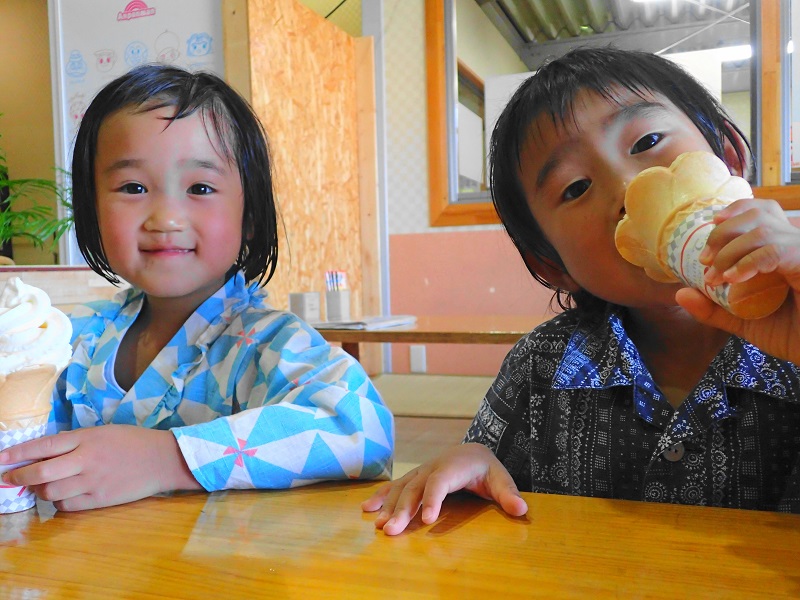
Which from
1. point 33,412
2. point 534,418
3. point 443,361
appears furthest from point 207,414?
point 443,361

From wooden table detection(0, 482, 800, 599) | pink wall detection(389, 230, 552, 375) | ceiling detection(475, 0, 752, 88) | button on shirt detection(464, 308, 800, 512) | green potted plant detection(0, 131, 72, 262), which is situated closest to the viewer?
wooden table detection(0, 482, 800, 599)

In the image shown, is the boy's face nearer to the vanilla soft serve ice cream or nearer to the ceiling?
A: the vanilla soft serve ice cream

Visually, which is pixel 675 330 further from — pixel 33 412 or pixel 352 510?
pixel 33 412

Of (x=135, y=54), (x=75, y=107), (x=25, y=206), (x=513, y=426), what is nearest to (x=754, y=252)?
(x=513, y=426)

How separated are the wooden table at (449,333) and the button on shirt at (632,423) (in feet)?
3.93

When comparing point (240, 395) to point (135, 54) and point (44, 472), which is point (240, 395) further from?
point (135, 54)

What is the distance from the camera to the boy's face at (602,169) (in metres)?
0.80

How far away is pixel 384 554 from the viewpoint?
0.47 metres

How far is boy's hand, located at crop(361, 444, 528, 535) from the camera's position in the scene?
550mm

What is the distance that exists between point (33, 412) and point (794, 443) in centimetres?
81

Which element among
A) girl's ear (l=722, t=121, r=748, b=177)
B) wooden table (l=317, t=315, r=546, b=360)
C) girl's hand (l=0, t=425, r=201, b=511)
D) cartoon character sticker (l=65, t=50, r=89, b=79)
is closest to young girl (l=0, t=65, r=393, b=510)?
girl's hand (l=0, t=425, r=201, b=511)

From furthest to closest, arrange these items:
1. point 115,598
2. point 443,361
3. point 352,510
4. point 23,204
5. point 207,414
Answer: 1. point 23,204
2. point 443,361
3. point 207,414
4. point 352,510
5. point 115,598

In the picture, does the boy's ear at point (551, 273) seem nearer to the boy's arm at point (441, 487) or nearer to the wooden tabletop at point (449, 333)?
the boy's arm at point (441, 487)

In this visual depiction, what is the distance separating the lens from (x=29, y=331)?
0.61 meters
